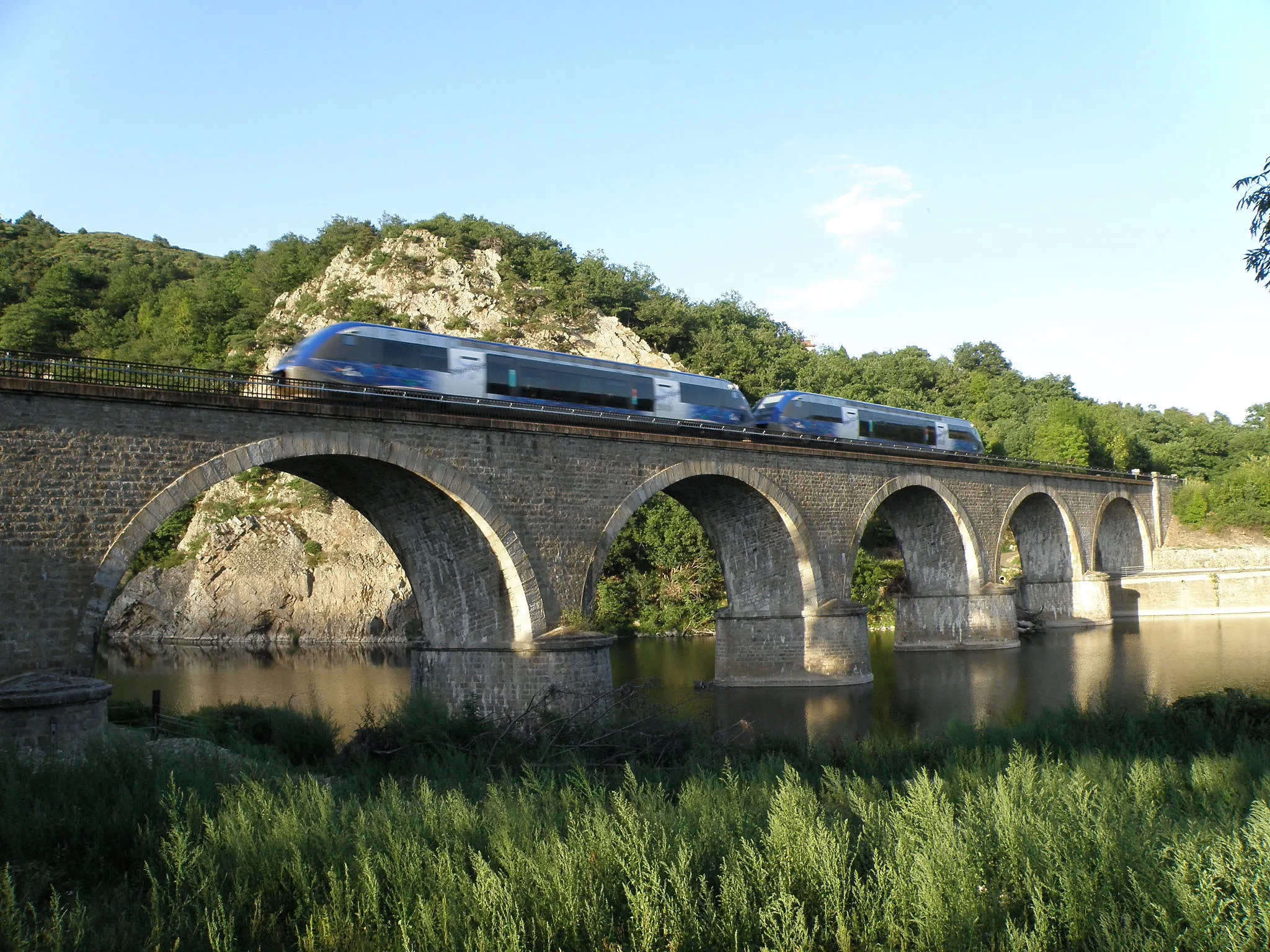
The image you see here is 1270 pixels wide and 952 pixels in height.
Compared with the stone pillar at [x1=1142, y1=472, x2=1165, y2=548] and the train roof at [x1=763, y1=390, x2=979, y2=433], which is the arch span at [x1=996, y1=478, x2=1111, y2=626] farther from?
the train roof at [x1=763, y1=390, x2=979, y2=433]

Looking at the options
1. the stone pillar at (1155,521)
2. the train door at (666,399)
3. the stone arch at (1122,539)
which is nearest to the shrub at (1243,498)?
the stone pillar at (1155,521)

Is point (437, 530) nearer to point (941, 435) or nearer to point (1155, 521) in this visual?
point (941, 435)

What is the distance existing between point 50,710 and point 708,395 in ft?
58.5

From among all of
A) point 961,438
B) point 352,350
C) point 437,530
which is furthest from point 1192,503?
point 352,350

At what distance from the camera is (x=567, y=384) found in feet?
76.6

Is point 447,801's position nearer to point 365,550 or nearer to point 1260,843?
point 1260,843

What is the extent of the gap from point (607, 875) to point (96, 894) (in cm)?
352

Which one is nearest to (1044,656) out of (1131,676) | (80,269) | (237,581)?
(1131,676)

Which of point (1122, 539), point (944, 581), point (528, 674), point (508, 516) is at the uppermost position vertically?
point (508, 516)

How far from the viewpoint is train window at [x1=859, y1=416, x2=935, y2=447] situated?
32.9 metres

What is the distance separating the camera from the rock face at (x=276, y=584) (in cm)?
4909

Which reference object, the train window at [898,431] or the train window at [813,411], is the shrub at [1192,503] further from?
the train window at [813,411]

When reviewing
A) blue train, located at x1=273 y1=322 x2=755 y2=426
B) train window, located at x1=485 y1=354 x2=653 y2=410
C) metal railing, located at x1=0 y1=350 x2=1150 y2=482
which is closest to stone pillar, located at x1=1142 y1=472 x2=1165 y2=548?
metal railing, located at x1=0 y1=350 x2=1150 y2=482

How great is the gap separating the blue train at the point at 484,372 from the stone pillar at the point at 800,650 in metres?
6.59
